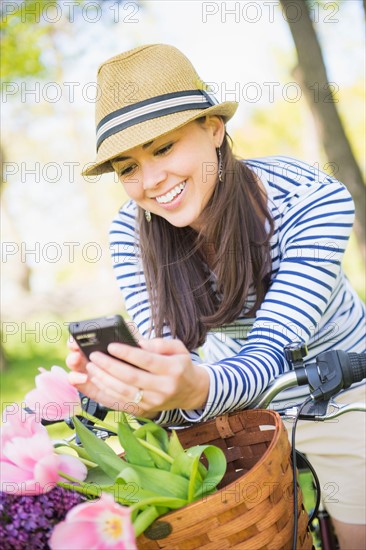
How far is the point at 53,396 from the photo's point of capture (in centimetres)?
119

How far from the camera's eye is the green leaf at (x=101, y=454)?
1.11 metres

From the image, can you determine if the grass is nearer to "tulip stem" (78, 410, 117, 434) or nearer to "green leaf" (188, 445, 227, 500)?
"tulip stem" (78, 410, 117, 434)

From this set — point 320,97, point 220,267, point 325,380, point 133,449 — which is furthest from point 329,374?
point 320,97

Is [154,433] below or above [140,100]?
below

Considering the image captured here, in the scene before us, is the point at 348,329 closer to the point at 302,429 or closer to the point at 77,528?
the point at 302,429

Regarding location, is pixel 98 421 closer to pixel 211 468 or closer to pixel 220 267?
pixel 211 468

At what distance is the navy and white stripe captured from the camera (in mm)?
1756

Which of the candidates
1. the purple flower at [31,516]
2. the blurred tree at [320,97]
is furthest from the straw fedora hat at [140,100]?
the blurred tree at [320,97]

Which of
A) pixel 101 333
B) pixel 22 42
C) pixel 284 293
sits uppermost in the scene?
pixel 22 42

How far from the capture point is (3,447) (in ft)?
3.35

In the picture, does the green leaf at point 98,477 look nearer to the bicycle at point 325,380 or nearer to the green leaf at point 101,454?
the green leaf at point 101,454

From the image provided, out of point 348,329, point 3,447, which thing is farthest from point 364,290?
point 3,447

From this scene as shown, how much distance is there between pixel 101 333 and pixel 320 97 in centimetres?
443

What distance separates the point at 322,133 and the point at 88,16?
3.36 m
